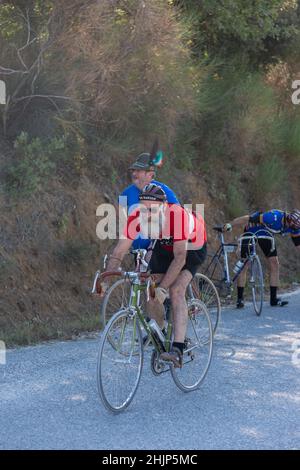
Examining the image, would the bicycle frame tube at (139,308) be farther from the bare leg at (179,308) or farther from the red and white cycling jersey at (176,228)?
the red and white cycling jersey at (176,228)

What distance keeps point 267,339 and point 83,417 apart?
4105 mm

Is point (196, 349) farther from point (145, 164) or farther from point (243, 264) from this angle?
point (243, 264)

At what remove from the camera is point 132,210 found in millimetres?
7730

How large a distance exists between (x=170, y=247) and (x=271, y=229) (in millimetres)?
5626

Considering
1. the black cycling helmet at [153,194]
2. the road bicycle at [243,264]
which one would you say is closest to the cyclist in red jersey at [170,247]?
the black cycling helmet at [153,194]

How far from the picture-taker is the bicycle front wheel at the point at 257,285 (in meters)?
12.3

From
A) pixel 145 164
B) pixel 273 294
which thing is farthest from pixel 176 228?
pixel 273 294

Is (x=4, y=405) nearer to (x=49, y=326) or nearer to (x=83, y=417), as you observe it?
(x=83, y=417)

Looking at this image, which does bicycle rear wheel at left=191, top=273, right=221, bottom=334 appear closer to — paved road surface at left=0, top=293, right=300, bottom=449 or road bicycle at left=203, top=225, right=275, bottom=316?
paved road surface at left=0, top=293, right=300, bottom=449

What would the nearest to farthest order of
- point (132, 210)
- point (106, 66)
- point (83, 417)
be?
point (83, 417)
point (132, 210)
point (106, 66)

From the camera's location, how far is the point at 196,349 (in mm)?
8102

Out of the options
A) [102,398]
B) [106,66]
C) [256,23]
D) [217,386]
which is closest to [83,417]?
[102,398]

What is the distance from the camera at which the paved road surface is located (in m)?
6.27

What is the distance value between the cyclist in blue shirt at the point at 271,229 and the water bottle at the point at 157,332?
5547 mm
